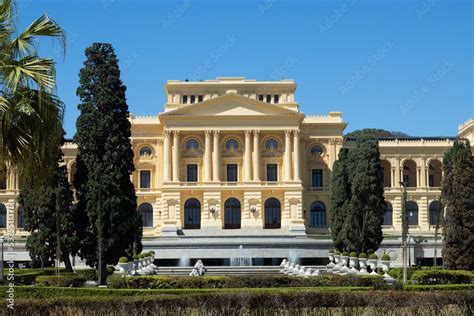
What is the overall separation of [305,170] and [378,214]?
2335 cm

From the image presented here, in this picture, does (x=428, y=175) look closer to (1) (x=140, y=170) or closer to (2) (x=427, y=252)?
(2) (x=427, y=252)

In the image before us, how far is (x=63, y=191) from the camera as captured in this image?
4312 cm

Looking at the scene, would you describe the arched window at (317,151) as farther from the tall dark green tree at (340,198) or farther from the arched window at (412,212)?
the tall dark green tree at (340,198)

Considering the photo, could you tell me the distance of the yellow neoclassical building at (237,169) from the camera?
65.2 m

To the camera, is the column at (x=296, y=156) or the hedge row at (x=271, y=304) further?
the column at (x=296, y=156)

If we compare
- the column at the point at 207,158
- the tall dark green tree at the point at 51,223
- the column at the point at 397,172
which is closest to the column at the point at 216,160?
the column at the point at 207,158

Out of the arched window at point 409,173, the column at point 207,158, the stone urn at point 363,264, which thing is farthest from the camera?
the arched window at point 409,173

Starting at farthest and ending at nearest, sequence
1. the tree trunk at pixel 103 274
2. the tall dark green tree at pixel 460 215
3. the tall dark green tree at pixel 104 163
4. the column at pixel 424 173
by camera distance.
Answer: the column at pixel 424 173 → the tall dark green tree at pixel 460 215 → the tall dark green tree at pixel 104 163 → the tree trunk at pixel 103 274

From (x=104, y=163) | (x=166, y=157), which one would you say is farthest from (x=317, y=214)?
(x=104, y=163)

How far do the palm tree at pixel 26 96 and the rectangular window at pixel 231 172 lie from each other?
5141 centimetres

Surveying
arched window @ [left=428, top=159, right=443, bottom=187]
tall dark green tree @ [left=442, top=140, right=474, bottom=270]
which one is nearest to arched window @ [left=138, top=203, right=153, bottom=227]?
arched window @ [left=428, top=159, right=443, bottom=187]

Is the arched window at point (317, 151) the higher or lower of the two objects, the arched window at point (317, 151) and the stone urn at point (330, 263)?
the higher

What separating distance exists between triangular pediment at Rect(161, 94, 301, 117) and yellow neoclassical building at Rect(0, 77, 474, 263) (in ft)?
0.29

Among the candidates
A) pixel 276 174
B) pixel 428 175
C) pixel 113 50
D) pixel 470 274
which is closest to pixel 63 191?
pixel 113 50
